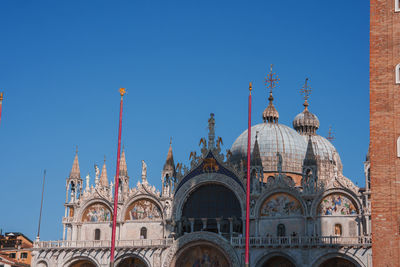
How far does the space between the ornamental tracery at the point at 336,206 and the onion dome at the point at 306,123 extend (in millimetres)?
26768

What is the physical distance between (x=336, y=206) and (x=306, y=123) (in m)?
27.8

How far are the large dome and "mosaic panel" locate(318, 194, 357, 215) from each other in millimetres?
14921

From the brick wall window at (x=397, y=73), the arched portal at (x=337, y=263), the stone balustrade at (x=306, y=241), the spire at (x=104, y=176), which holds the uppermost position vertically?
the spire at (x=104, y=176)

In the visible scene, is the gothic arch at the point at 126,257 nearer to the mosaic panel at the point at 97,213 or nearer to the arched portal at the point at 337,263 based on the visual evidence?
the mosaic panel at the point at 97,213

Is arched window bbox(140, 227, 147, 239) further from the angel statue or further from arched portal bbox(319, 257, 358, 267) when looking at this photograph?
arched portal bbox(319, 257, 358, 267)

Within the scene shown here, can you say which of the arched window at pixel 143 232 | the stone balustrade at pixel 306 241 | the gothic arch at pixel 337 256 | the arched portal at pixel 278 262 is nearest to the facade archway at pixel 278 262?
the arched portal at pixel 278 262

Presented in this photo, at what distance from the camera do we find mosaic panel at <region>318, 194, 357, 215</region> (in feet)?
180

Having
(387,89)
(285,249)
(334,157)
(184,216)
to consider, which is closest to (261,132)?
(334,157)

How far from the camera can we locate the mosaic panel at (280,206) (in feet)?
186

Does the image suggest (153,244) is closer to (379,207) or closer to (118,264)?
(118,264)

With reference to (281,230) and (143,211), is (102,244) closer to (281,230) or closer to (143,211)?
(143,211)

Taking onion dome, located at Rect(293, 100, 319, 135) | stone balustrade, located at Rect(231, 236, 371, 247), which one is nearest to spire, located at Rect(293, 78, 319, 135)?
onion dome, located at Rect(293, 100, 319, 135)

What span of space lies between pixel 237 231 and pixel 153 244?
679 centimetres

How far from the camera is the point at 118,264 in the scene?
60.1 metres
